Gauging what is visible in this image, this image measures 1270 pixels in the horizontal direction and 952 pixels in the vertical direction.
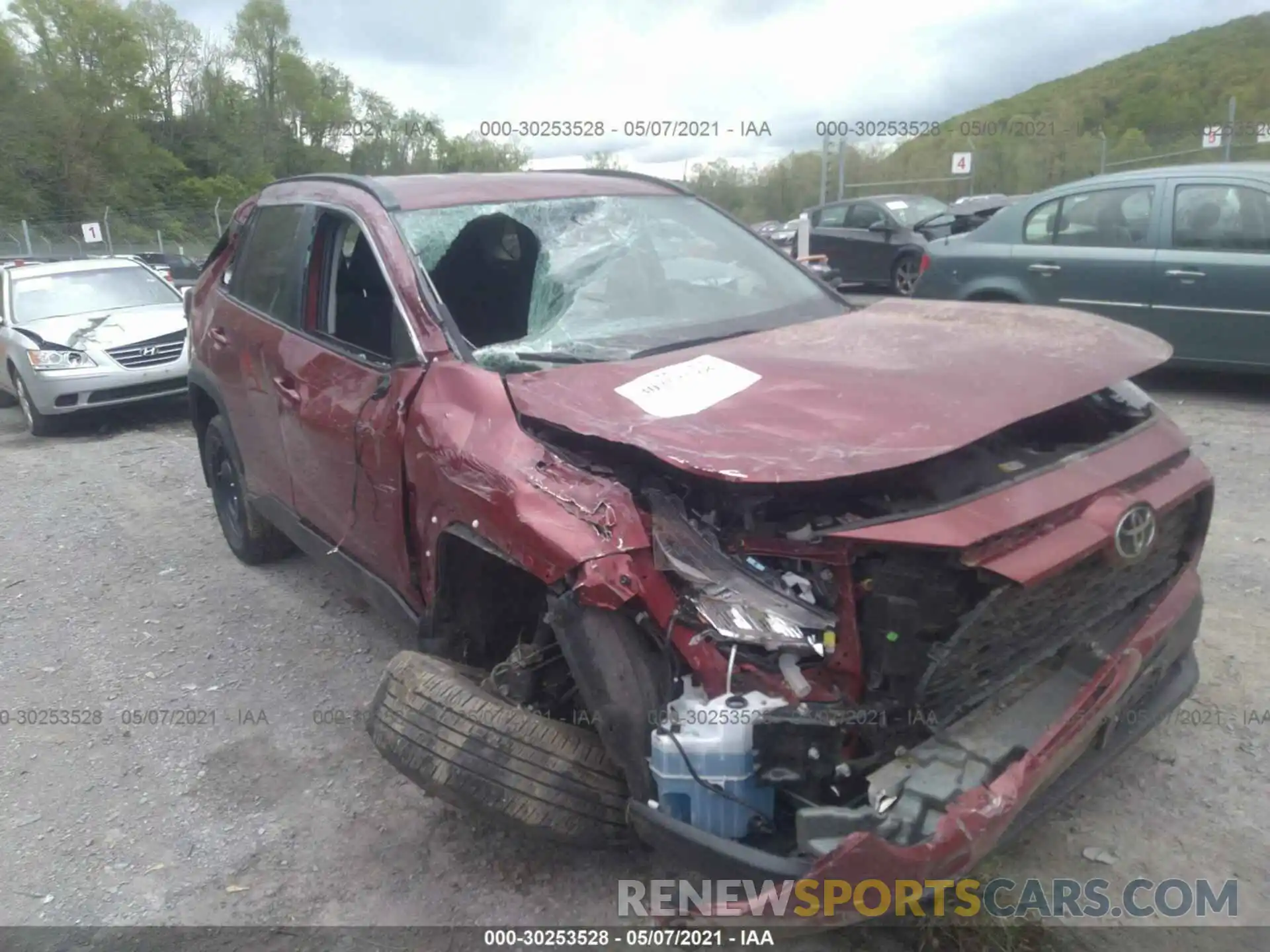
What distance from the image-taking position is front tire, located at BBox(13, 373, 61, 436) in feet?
29.6

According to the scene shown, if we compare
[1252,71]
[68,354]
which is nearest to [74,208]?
[68,354]

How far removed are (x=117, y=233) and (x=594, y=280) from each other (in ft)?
135

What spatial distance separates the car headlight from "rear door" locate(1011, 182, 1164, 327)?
7.80 metres

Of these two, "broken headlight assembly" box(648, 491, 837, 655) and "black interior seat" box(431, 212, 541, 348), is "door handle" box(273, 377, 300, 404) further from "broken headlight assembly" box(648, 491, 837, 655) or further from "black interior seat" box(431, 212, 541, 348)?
"broken headlight assembly" box(648, 491, 837, 655)

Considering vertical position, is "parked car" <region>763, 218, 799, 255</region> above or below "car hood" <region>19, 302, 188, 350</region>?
above

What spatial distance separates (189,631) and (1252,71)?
192ft

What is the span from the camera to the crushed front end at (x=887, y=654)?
213 cm

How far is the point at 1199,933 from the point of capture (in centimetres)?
249

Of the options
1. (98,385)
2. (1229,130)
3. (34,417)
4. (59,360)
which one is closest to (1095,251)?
(98,385)

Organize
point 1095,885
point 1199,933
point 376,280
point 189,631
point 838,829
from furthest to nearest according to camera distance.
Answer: point 189,631 < point 376,280 < point 1095,885 < point 1199,933 < point 838,829

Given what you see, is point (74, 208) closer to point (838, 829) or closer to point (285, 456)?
point (285, 456)

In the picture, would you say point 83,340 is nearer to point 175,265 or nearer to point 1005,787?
point 1005,787

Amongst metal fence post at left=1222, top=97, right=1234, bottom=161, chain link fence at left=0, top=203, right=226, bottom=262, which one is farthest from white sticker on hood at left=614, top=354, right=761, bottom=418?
chain link fence at left=0, top=203, right=226, bottom=262

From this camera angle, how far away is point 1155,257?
6.85m
